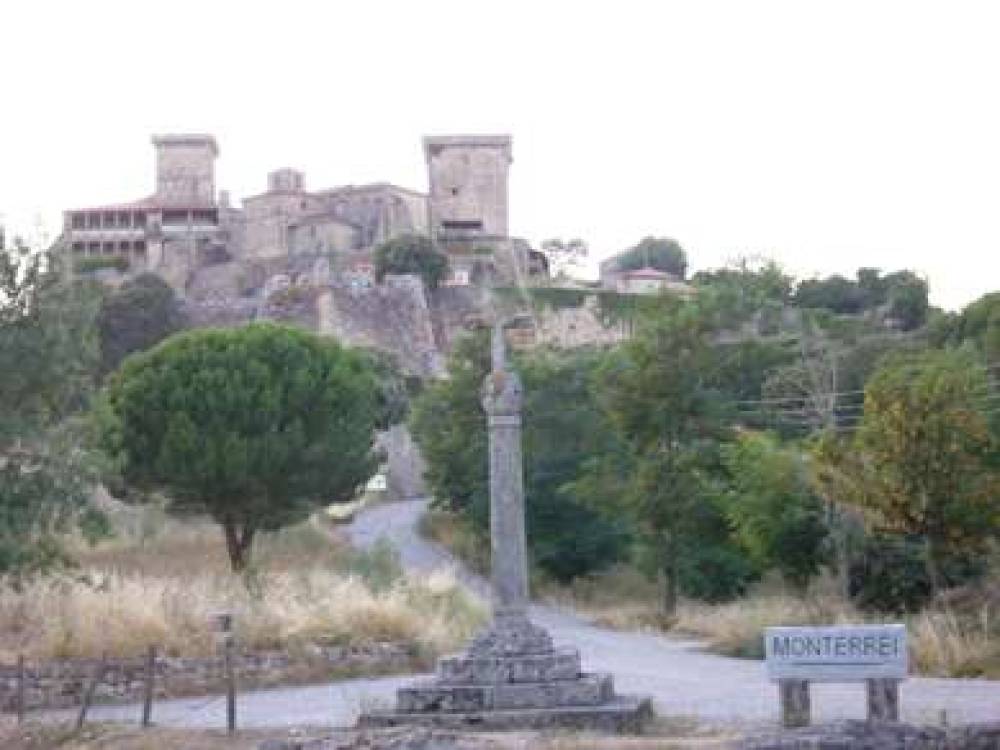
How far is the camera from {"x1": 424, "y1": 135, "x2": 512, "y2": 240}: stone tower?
100312 millimetres

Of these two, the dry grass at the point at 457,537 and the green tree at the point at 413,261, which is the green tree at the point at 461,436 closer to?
the dry grass at the point at 457,537

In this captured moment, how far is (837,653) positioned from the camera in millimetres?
14328

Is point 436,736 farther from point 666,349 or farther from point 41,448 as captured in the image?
point 666,349

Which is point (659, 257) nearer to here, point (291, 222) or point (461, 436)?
point (291, 222)

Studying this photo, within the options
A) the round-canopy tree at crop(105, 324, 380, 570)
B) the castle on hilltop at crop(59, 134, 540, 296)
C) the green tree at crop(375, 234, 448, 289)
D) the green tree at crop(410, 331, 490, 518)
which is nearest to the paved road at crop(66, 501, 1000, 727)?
the round-canopy tree at crop(105, 324, 380, 570)

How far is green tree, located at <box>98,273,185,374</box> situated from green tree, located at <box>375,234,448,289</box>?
440 inches

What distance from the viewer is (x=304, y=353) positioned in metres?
39.7

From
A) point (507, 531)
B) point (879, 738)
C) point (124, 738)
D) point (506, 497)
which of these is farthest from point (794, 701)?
point (124, 738)

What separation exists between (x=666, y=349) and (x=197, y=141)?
77.4 meters

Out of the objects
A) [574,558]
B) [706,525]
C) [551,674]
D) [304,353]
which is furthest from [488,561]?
[551,674]

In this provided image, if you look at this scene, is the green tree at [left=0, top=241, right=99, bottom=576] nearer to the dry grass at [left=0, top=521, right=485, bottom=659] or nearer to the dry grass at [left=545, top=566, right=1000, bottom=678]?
the dry grass at [left=0, top=521, right=485, bottom=659]

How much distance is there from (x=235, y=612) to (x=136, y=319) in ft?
193

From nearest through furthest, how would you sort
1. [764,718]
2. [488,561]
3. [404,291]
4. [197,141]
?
[764,718] < [488,561] < [404,291] < [197,141]

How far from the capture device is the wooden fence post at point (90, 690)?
16422 millimetres
